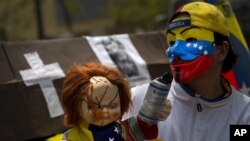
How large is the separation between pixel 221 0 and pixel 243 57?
39 centimetres

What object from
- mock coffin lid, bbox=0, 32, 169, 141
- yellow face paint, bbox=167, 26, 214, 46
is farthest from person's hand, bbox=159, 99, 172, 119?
mock coffin lid, bbox=0, 32, 169, 141

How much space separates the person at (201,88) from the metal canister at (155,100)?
0.84ft

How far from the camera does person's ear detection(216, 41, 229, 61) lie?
231 centimetres

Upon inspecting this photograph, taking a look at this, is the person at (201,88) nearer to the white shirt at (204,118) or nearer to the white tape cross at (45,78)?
the white shirt at (204,118)

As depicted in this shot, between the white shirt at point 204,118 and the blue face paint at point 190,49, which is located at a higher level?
the blue face paint at point 190,49

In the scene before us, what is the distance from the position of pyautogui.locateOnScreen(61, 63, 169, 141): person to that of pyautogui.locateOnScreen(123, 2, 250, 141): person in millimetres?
230

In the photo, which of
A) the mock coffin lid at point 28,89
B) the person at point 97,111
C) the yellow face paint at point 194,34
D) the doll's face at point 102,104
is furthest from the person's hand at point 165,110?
the mock coffin lid at point 28,89

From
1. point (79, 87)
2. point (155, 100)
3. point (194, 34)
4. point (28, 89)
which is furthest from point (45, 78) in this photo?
point (155, 100)

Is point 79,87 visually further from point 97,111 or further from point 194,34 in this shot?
point 194,34

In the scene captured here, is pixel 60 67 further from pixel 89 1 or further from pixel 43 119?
pixel 89 1

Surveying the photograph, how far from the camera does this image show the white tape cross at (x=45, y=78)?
3.03 meters

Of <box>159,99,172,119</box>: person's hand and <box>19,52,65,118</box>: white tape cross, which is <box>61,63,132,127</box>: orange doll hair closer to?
<box>159,99,172,119</box>: person's hand

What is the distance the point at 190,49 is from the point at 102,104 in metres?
0.48

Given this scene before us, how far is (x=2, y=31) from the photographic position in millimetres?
14422
